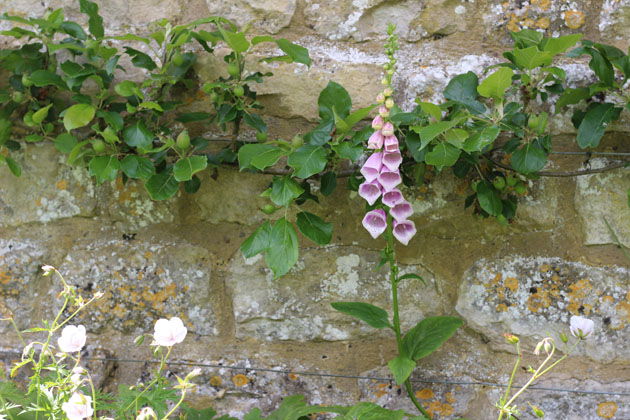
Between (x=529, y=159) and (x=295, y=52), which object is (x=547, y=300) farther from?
(x=295, y=52)

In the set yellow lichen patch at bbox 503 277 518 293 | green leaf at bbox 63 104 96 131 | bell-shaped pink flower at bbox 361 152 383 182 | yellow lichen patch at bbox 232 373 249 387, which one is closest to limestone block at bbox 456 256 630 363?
yellow lichen patch at bbox 503 277 518 293

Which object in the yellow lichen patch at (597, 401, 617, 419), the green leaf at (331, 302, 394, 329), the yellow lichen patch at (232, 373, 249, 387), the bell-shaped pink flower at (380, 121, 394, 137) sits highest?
the bell-shaped pink flower at (380, 121, 394, 137)

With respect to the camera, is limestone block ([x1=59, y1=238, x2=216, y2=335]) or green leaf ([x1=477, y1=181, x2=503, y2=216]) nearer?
green leaf ([x1=477, y1=181, x2=503, y2=216])

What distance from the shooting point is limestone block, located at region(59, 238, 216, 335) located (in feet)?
4.28

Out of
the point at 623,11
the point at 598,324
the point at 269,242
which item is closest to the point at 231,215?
the point at 269,242

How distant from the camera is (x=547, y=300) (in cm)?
122

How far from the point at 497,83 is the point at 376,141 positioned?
23 centimetres

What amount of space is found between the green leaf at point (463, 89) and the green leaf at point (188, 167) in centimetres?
48

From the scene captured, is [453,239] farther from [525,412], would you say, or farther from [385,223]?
[525,412]

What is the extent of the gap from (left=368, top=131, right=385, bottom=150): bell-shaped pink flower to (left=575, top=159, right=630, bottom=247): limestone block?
465 millimetres

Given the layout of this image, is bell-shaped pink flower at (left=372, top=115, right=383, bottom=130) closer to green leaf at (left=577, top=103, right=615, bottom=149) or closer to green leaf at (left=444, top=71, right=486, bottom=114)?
green leaf at (left=444, top=71, right=486, bottom=114)

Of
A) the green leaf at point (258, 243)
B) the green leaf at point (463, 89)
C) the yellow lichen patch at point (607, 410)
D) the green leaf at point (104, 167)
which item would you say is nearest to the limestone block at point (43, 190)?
the green leaf at point (104, 167)

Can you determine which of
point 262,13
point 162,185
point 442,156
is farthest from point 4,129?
point 442,156

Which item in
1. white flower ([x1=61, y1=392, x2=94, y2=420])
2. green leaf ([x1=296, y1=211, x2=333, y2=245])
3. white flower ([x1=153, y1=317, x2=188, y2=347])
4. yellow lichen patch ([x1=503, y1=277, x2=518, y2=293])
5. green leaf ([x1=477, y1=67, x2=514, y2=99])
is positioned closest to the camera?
white flower ([x1=61, y1=392, x2=94, y2=420])
